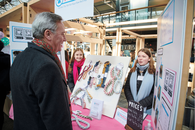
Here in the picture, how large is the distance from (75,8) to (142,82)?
115 centimetres

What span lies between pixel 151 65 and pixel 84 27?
4.06 feet

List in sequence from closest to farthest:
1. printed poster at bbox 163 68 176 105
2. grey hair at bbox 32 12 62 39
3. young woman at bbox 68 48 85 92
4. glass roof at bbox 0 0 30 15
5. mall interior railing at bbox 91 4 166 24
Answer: printed poster at bbox 163 68 176 105 < grey hair at bbox 32 12 62 39 < young woman at bbox 68 48 85 92 < mall interior railing at bbox 91 4 166 24 < glass roof at bbox 0 0 30 15

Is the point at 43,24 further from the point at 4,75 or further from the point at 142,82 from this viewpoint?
the point at 4,75

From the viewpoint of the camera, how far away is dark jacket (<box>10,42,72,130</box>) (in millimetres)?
647

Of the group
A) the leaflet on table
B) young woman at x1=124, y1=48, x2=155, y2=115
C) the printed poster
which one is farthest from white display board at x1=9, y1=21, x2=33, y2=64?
the printed poster

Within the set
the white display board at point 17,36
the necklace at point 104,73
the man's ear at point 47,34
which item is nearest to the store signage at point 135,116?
the necklace at point 104,73

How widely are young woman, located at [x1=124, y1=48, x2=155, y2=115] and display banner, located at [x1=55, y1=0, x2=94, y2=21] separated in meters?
0.96

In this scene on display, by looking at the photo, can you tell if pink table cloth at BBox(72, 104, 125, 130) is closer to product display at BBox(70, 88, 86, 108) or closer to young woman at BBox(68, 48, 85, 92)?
product display at BBox(70, 88, 86, 108)

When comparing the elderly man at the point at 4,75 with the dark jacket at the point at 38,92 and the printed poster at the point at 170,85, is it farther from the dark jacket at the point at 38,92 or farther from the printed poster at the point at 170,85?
the printed poster at the point at 170,85

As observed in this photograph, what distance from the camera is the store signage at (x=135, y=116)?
0.87 metres

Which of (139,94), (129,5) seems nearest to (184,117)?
(139,94)

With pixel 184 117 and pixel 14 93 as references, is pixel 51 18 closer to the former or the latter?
pixel 14 93

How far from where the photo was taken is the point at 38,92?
65cm

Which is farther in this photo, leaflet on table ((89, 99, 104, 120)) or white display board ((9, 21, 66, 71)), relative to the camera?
white display board ((9, 21, 66, 71))
